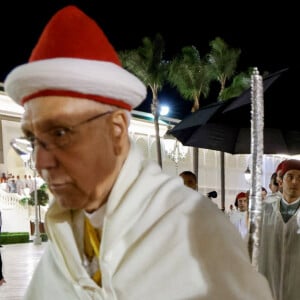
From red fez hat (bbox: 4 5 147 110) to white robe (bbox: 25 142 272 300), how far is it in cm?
25

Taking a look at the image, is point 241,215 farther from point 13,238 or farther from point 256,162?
point 13,238

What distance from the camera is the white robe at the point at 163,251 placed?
186 centimetres

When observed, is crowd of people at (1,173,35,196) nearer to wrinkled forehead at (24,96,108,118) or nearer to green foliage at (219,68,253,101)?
green foliage at (219,68,253,101)

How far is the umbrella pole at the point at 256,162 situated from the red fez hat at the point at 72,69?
50cm

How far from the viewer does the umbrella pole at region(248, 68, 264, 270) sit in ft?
7.22

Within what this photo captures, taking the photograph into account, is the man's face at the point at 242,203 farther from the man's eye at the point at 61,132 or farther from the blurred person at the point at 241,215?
the man's eye at the point at 61,132

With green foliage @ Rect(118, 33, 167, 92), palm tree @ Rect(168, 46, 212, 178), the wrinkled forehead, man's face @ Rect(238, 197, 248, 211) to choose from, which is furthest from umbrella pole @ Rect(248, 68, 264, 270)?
palm tree @ Rect(168, 46, 212, 178)

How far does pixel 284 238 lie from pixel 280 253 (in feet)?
0.54

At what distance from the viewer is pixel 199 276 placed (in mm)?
1875

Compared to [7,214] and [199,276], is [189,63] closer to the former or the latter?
[7,214]

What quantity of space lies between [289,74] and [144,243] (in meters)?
3.13

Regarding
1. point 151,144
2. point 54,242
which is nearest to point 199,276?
point 54,242

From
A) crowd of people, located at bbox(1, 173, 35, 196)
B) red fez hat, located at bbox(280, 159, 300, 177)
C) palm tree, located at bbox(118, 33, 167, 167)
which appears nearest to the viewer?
red fez hat, located at bbox(280, 159, 300, 177)

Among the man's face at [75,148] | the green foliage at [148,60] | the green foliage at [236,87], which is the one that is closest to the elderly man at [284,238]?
the man's face at [75,148]
